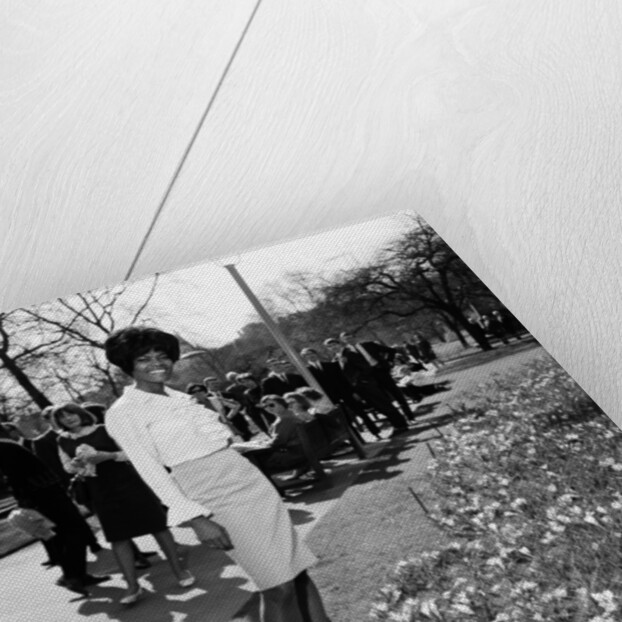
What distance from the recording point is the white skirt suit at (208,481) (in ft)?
5.50

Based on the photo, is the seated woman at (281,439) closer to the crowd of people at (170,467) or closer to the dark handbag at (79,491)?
the crowd of people at (170,467)

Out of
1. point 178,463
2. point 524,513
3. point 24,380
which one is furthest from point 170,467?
point 524,513

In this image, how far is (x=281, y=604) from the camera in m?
1.62

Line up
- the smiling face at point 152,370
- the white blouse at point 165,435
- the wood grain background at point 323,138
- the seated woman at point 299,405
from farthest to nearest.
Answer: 1. the wood grain background at point 323,138
2. the seated woman at point 299,405
3. the smiling face at point 152,370
4. the white blouse at point 165,435

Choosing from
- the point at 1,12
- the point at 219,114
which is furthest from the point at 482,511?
the point at 1,12

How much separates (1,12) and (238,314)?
1318mm

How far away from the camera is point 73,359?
1917mm

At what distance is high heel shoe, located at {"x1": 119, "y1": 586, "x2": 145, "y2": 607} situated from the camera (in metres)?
1.63

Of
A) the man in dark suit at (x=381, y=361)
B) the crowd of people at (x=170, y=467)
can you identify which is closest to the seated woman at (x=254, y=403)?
the crowd of people at (x=170, y=467)

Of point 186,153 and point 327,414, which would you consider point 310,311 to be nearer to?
point 327,414

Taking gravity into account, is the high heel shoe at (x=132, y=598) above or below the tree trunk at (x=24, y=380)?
below

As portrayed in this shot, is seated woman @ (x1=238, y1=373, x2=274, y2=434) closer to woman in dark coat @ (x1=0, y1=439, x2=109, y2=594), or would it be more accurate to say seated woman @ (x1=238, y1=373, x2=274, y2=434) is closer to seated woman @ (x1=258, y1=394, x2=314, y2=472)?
seated woman @ (x1=258, y1=394, x2=314, y2=472)

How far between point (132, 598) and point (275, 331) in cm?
66

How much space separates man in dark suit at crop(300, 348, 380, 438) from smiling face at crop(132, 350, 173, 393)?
304mm
